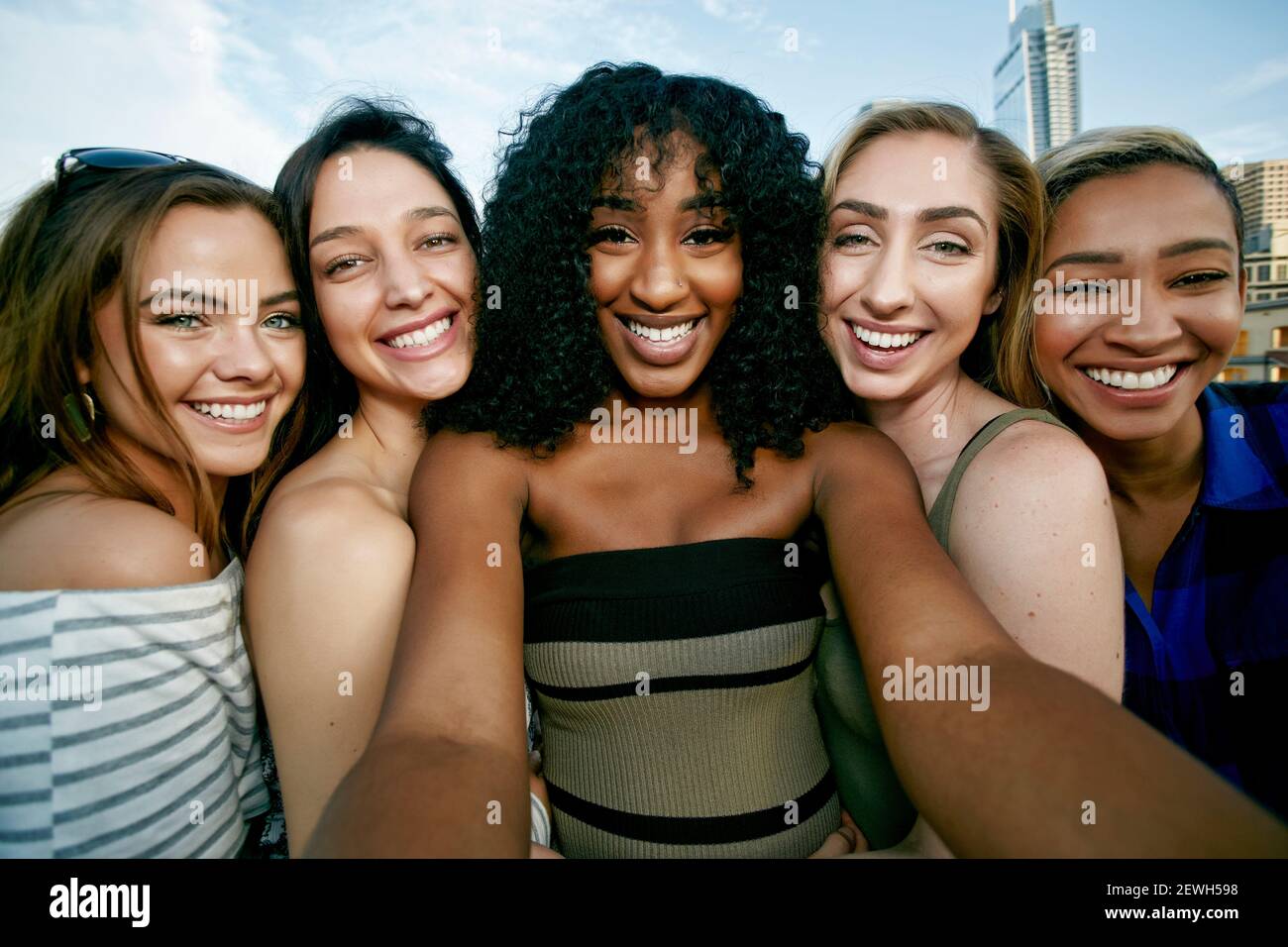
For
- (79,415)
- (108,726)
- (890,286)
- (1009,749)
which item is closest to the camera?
(1009,749)

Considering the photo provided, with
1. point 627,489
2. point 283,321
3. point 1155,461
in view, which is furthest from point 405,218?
point 1155,461

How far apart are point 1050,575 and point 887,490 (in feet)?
1.50

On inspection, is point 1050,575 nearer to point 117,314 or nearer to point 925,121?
Result: point 925,121

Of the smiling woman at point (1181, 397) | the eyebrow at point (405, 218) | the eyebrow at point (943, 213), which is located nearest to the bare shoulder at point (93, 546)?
the eyebrow at point (405, 218)

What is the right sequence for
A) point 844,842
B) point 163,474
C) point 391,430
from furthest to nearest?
1. point 391,430
2. point 163,474
3. point 844,842

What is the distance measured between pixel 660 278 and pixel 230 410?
4.70 feet

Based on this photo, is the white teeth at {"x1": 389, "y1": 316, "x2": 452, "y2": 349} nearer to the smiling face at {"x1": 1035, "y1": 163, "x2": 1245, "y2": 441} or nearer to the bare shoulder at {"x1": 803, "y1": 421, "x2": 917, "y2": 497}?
the bare shoulder at {"x1": 803, "y1": 421, "x2": 917, "y2": 497}

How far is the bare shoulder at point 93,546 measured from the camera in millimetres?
1645

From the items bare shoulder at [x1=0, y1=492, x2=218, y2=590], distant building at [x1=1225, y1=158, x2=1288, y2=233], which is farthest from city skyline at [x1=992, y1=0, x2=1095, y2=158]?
bare shoulder at [x1=0, y1=492, x2=218, y2=590]

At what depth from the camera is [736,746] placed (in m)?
1.83

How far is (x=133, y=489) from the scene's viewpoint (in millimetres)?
1967

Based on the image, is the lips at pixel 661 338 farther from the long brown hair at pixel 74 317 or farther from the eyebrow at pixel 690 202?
the long brown hair at pixel 74 317

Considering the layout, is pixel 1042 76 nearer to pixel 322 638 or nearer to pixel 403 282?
pixel 403 282
